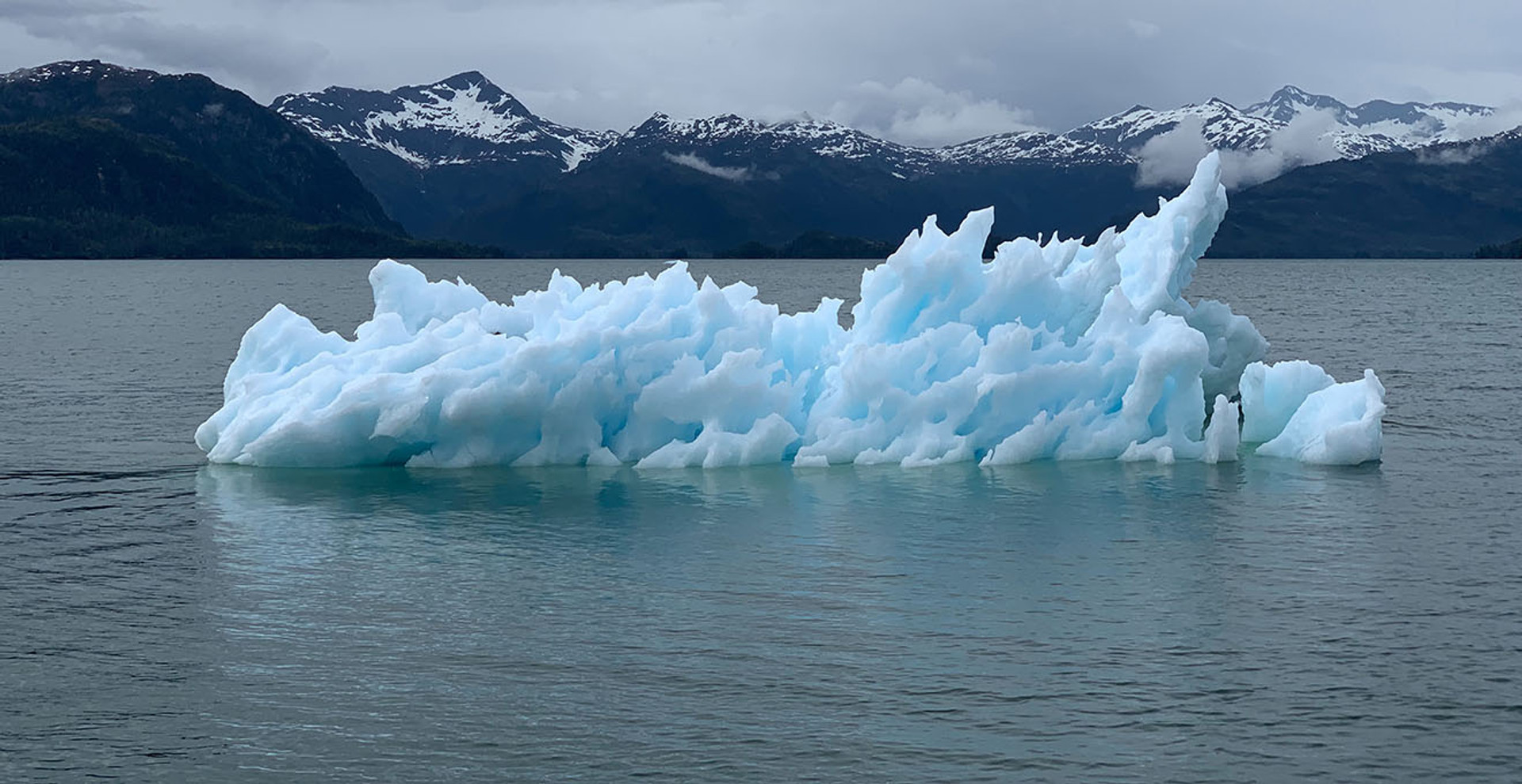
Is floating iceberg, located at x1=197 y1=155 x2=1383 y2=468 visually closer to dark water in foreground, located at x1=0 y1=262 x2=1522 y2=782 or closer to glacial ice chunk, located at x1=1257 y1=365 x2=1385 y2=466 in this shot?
glacial ice chunk, located at x1=1257 y1=365 x2=1385 y2=466

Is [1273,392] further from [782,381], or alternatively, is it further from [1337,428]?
[782,381]

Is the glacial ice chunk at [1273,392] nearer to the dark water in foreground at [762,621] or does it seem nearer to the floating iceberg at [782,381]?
the floating iceberg at [782,381]

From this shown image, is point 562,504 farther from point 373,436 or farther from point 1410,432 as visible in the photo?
point 1410,432

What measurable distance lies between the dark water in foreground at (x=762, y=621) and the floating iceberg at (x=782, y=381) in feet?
3.11

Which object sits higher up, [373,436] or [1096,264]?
[1096,264]

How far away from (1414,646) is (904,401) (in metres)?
13.6

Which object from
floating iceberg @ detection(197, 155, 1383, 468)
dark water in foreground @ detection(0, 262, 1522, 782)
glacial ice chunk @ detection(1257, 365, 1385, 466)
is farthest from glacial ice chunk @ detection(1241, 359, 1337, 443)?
dark water in foreground @ detection(0, 262, 1522, 782)

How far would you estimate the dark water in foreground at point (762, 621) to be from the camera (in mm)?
14352

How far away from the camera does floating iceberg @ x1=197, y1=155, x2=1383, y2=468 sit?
29.1m

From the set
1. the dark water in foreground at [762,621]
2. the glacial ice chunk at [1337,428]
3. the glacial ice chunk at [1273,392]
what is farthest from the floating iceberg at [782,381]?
the dark water in foreground at [762,621]

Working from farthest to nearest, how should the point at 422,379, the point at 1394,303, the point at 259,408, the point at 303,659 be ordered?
the point at 1394,303 < the point at 259,408 < the point at 422,379 < the point at 303,659

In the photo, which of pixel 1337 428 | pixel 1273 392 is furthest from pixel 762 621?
pixel 1273 392

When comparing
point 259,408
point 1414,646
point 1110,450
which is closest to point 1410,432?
point 1110,450

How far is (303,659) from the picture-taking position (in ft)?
56.0
